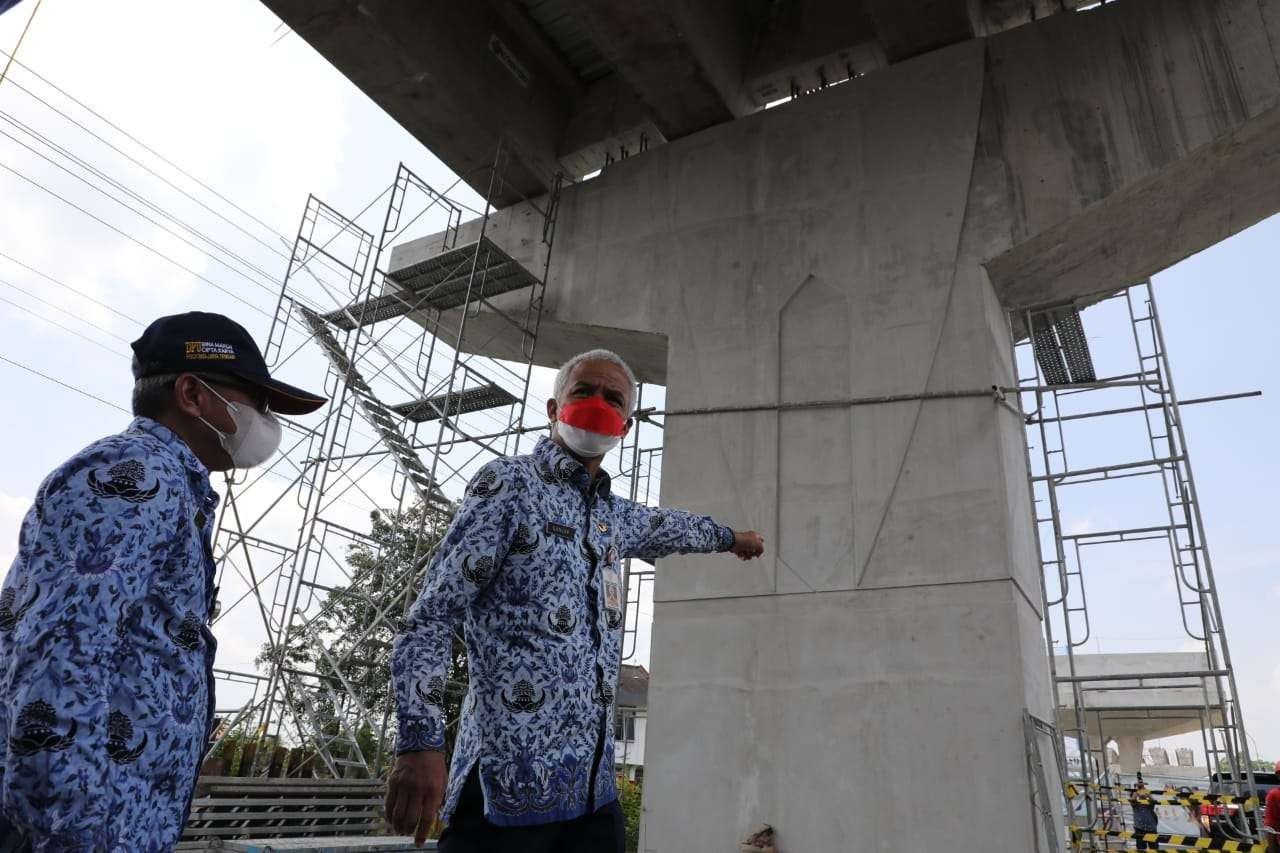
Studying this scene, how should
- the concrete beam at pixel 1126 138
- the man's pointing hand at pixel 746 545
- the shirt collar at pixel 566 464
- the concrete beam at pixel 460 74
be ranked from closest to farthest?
the shirt collar at pixel 566 464, the man's pointing hand at pixel 746 545, the concrete beam at pixel 1126 138, the concrete beam at pixel 460 74

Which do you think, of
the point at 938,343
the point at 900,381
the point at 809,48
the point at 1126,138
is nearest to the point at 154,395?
the point at 900,381

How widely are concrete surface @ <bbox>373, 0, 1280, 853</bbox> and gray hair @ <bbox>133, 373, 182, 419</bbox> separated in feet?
20.0

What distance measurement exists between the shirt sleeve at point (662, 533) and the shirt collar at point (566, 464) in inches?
9.7

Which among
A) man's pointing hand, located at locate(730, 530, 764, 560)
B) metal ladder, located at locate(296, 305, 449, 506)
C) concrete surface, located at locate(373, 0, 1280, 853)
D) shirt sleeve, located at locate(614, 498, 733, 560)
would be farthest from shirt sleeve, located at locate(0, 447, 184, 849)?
metal ladder, located at locate(296, 305, 449, 506)

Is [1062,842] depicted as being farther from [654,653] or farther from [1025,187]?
[1025,187]

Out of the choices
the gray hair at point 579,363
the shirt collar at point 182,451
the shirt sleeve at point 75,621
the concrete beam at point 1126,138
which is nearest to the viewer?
the shirt sleeve at point 75,621

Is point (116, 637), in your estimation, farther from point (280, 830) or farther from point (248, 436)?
point (280, 830)

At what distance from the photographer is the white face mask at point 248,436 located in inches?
82.4

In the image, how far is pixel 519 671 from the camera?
2318 mm

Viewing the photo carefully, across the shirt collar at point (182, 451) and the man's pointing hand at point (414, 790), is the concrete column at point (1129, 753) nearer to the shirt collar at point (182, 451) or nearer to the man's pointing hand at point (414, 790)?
the man's pointing hand at point (414, 790)

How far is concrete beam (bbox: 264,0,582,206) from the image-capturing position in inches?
344

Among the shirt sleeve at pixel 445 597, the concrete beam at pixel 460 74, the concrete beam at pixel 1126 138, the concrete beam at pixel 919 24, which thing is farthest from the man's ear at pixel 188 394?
the concrete beam at pixel 919 24

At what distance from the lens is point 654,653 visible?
25.5ft

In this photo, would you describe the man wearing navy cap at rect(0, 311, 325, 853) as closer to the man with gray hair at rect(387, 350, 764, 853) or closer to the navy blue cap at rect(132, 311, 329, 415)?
the navy blue cap at rect(132, 311, 329, 415)
